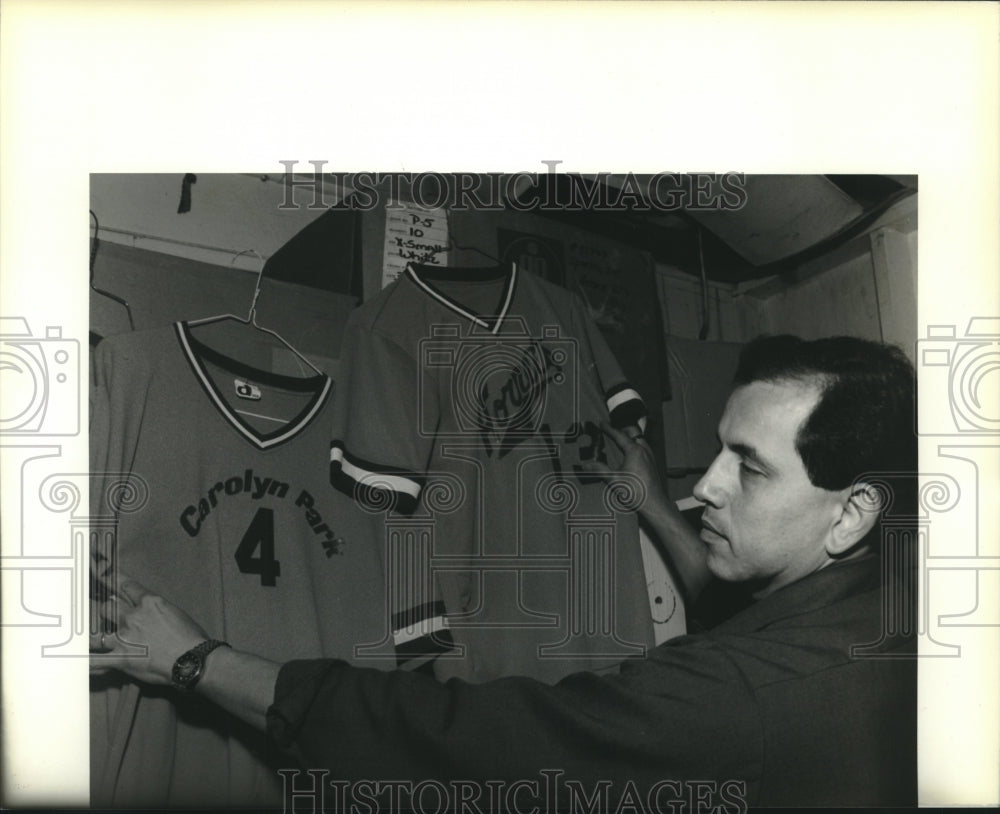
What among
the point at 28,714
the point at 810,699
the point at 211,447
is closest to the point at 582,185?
the point at 211,447

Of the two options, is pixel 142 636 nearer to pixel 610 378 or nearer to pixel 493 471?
pixel 493 471

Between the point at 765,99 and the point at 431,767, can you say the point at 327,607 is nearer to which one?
the point at 431,767

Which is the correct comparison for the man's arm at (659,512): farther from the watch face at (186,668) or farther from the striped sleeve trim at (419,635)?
the watch face at (186,668)

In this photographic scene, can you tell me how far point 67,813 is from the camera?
143cm

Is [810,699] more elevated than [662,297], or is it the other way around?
[662,297]

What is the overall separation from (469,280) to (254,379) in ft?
1.21

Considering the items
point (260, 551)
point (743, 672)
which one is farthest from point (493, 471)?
point (743, 672)

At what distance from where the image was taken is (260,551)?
1.40 meters

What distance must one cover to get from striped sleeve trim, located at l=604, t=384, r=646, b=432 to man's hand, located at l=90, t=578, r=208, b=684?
28.2 inches

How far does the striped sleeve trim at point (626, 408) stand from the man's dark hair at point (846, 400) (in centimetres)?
16

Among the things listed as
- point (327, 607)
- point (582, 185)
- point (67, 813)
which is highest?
point (582, 185)

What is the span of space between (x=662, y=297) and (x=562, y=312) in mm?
164

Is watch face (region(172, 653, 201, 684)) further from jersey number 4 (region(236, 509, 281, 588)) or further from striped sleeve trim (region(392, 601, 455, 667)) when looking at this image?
striped sleeve trim (region(392, 601, 455, 667))

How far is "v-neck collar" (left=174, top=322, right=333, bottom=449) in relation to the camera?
1406mm
